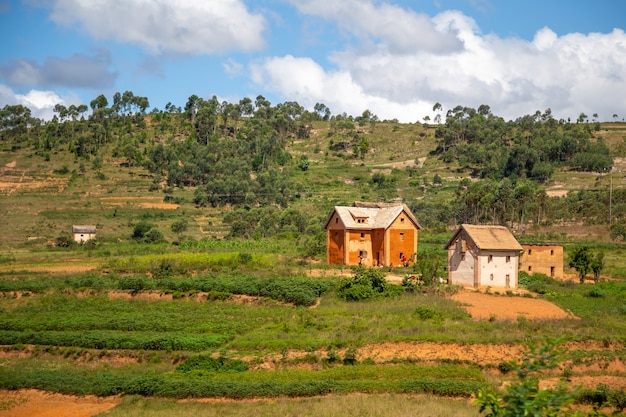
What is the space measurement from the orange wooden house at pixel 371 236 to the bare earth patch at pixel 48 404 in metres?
24.3

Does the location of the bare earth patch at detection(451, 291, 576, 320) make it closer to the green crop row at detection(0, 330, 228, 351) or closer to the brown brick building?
the brown brick building

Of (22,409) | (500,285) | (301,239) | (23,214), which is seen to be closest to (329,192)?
(301,239)

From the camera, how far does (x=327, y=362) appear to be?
922 inches

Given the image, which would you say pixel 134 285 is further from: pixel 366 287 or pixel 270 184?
pixel 270 184

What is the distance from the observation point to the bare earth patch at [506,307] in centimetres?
2828

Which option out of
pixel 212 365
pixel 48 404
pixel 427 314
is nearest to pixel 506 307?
pixel 427 314

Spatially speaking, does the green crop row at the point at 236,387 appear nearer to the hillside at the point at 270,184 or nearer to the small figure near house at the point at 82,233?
the small figure near house at the point at 82,233

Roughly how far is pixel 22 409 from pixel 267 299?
13702mm

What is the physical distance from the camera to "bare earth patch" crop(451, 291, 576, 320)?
28.3 meters

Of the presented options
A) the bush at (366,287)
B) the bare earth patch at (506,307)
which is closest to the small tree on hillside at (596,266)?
the bare earth patch at (506,307)

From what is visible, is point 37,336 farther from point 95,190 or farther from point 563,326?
point 95,190

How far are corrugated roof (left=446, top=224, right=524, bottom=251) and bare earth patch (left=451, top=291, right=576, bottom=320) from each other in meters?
3.40

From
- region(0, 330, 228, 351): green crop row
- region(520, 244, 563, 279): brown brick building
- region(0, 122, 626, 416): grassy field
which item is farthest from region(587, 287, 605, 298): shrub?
region(0, 330, 228, 351): green crop row

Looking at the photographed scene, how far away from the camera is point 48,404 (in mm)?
21438
